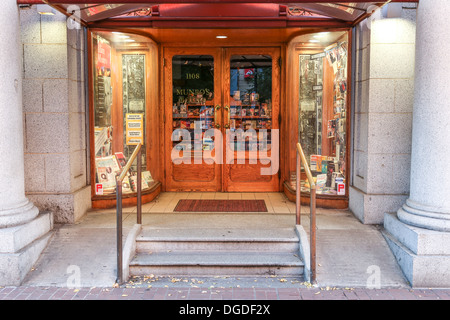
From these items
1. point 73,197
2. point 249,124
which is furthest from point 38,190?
point 249,124

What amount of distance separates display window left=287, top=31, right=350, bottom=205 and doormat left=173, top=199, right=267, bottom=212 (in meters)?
0.66

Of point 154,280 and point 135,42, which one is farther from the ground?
point 135,42

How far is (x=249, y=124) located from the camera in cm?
756

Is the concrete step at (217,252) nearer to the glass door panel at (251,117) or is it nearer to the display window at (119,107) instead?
the display window at (119,107)

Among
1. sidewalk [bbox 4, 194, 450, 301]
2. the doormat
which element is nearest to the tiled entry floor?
the doormat

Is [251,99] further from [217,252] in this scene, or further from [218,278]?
[218,278]

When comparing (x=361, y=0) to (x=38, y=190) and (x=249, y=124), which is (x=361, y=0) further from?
(x=38, y=190)

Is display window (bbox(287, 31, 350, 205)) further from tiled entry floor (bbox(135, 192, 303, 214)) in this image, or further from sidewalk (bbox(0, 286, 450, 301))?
sidewalk (bbox(0, 286, 450, 301))

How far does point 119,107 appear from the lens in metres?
6.73

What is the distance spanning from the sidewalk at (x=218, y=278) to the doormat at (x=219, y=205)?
73 centimetres

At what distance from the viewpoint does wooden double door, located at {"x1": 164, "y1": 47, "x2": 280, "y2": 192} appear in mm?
7438

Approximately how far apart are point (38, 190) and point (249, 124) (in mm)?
3390

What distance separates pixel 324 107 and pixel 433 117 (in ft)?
6.66

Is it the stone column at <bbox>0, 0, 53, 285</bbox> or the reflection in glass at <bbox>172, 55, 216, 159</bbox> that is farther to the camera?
the reflection in glass at <bbox>172, 55, 216, 159</bbox>
